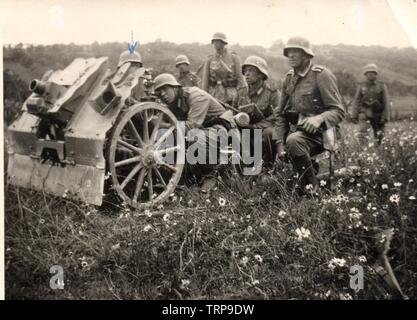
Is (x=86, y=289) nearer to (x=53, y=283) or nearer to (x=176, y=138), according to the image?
(x=53, y=283)

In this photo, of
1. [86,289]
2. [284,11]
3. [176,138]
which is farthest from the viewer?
[176,138]

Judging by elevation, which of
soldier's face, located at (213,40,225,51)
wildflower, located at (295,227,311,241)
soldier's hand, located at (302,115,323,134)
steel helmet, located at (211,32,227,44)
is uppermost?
steel helmet, located at (211,32,227,44)

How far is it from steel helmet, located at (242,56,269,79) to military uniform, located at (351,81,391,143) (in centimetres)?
87

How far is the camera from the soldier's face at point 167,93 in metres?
5.01

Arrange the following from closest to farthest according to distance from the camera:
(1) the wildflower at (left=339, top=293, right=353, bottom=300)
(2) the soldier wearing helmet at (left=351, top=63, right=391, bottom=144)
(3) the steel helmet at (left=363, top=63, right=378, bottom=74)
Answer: (1) the wildflower at (left=339, top=293, right=353, bottom=300)
(3) the steel helmet at (left=363, top=63, right=378, bottom=74)
(2) the soldier wearing helmet at (left=351, top=63, right=391, bottom=144)

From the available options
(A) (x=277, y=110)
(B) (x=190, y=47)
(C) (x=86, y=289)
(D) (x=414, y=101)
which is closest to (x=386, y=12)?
(D) (x=414, y=101)

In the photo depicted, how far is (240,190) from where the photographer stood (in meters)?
4.54

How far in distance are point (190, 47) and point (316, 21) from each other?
3.49 ft

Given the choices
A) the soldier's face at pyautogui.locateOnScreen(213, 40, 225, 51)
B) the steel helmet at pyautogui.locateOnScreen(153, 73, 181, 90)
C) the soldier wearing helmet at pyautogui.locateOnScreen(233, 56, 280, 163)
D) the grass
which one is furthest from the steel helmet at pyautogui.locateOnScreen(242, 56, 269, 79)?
the grass

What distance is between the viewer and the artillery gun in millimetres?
4438

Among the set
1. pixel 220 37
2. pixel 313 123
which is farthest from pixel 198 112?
pixel 313 123

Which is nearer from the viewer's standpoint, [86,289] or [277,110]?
[86,289]

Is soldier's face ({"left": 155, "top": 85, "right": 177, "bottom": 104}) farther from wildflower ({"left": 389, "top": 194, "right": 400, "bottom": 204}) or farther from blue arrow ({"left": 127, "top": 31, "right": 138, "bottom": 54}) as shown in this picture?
wildflower ({"left": 389, "top": 194, "right": 400, "bottom": 204})
